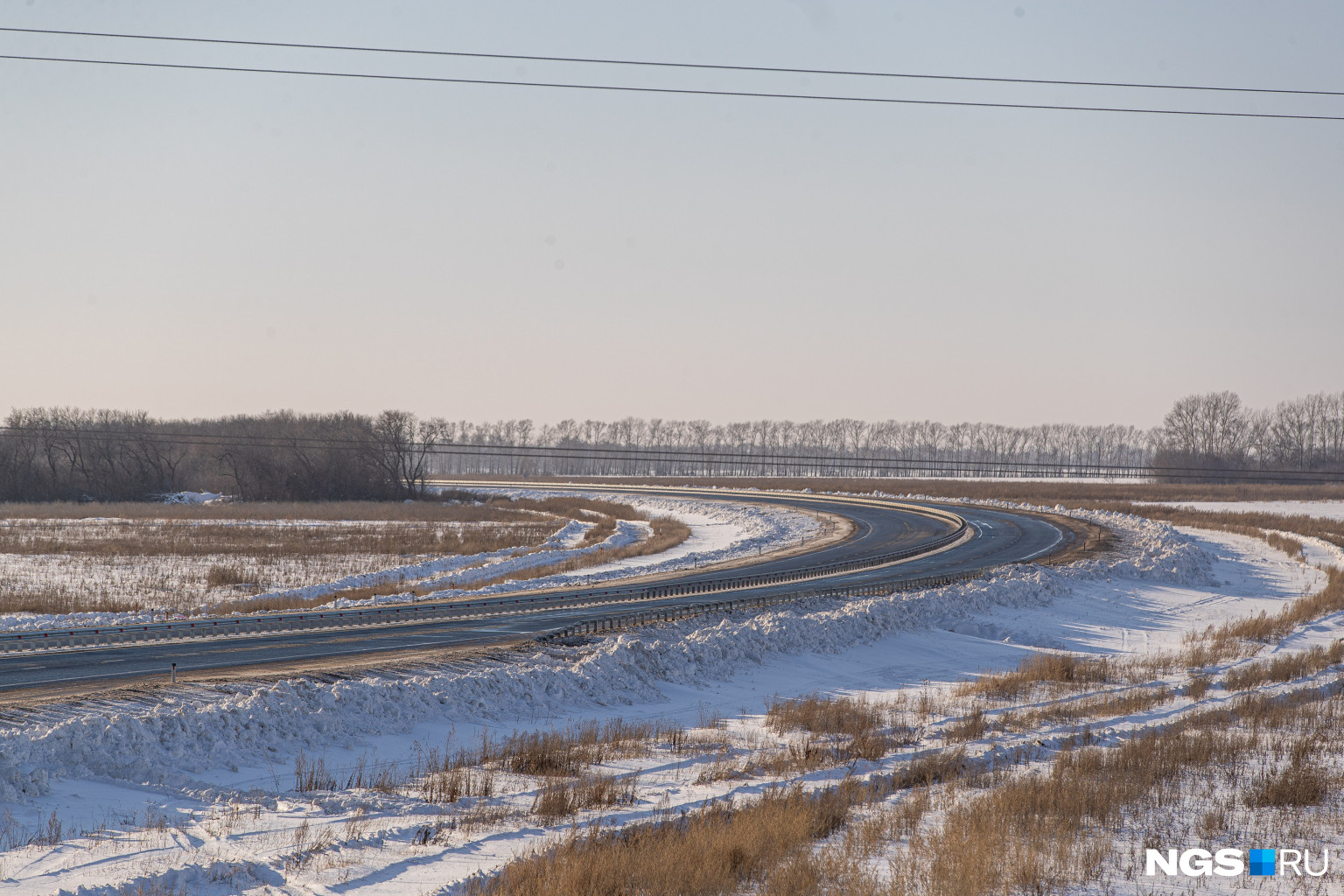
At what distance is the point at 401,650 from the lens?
67.9ft

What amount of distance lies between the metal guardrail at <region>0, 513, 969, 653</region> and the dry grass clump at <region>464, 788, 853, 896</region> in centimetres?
1638

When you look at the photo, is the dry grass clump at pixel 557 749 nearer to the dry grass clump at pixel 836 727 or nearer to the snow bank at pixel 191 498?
the dry grass clump at pixel 836 727

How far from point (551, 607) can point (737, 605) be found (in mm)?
5534

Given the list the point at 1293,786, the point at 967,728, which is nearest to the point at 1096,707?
the point at 967,728

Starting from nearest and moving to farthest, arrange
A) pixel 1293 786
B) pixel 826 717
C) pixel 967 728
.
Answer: pixel 1293 786
pixel 967 728
pixel 826 717

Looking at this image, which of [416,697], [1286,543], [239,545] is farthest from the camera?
[1286,543]

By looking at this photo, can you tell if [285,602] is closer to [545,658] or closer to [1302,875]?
[545,658]

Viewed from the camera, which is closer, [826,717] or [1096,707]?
[826,717]

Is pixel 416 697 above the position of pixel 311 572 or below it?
above

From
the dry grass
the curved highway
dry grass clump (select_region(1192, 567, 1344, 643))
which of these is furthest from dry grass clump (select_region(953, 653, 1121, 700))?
the dry grass

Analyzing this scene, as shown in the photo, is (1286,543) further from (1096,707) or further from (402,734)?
(402,734)

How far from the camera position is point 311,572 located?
1500 inches

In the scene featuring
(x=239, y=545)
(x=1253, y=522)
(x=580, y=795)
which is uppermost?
(x=580, y=795)

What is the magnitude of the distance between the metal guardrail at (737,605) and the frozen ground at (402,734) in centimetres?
113
